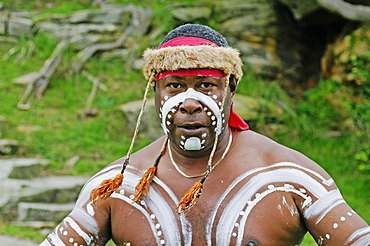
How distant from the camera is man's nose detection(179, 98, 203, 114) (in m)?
2.57

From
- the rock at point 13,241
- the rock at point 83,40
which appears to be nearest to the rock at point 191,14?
Answer: the rock at point 83,40

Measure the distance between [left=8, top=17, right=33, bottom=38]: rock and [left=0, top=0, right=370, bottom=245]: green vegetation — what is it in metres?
0.48

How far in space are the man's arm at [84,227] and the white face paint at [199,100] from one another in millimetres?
484

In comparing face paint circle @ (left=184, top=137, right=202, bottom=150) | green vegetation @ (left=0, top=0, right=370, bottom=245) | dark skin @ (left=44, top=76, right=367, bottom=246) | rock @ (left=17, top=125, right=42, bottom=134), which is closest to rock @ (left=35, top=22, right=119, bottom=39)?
green vegetation @ (left=0, top=0, right=370, bottom=245)

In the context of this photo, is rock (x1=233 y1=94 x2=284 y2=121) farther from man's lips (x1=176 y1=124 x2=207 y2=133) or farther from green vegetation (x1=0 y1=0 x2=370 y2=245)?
man's lips (x1=176 y1=124 x2=207 y2=133)

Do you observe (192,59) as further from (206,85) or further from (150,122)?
(150,122)

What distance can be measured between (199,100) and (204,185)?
402mm

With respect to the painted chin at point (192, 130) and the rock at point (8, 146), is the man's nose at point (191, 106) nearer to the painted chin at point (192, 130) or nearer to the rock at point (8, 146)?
the painted chin at point (192, 130)

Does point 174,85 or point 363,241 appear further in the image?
point 174,85

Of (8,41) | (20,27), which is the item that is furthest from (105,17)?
(8,41)

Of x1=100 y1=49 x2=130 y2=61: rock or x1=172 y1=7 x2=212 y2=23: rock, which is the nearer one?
x1=172 y1=7 x2=212 y2=23: rock

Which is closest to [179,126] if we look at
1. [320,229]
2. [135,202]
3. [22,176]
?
[135,202]

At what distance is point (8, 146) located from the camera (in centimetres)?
734

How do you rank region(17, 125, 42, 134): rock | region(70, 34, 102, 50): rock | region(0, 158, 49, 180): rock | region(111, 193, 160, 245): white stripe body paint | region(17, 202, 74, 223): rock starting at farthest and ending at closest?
region(70, 34, 102, 50): rock < region(17, 125, 42, 134): rock < region(0, 158, 49, 180): rock < region(17, 202, 74, 223): rock < region(111, 193, 160, 245): white stripe body paint
